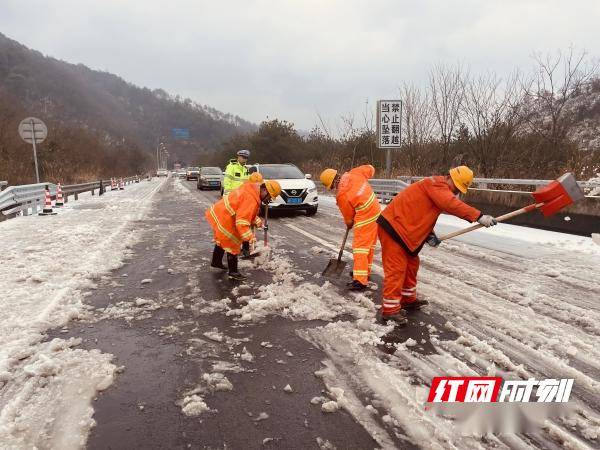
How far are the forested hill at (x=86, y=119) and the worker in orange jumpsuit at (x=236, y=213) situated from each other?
2163 cm

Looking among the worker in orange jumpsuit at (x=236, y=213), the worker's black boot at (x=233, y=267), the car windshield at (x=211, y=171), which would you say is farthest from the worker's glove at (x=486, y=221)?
the car windshield at (x=211, y=171)

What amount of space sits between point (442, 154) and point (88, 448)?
15.7 m

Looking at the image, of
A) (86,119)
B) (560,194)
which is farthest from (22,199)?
(86,119)

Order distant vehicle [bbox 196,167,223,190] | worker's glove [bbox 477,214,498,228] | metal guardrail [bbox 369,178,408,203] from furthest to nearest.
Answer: distant vehicle [bbox 196,167,223,190]
metal guardrail [bbox 369,178,408,203]
worker's glove [bbox 477,214,498,228]

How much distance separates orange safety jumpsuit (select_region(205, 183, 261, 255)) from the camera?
5254 millimetres

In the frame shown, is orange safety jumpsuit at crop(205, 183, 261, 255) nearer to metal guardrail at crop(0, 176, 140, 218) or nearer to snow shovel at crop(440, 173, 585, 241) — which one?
snow shovel at crop(440, 173, 585, 241)

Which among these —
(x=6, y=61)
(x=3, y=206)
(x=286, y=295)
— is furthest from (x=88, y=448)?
(x=6, y=61)

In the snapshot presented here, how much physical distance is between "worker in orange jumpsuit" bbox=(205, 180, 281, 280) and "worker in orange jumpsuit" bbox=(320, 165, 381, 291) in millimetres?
928

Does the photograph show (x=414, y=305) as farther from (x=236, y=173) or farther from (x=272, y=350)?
(x=236, y=173)

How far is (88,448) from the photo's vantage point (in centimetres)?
222

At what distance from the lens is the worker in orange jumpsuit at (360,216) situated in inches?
194

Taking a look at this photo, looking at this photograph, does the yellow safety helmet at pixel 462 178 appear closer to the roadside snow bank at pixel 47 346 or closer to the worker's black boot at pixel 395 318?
the worker's black boot at pixel 395 318

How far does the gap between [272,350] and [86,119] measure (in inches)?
4073

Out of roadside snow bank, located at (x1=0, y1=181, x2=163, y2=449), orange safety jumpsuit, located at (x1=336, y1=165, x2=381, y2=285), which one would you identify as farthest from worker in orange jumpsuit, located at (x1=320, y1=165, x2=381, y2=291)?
roadside snow bank, located at (x1=0, y1=181, x2=163, y2=449)
